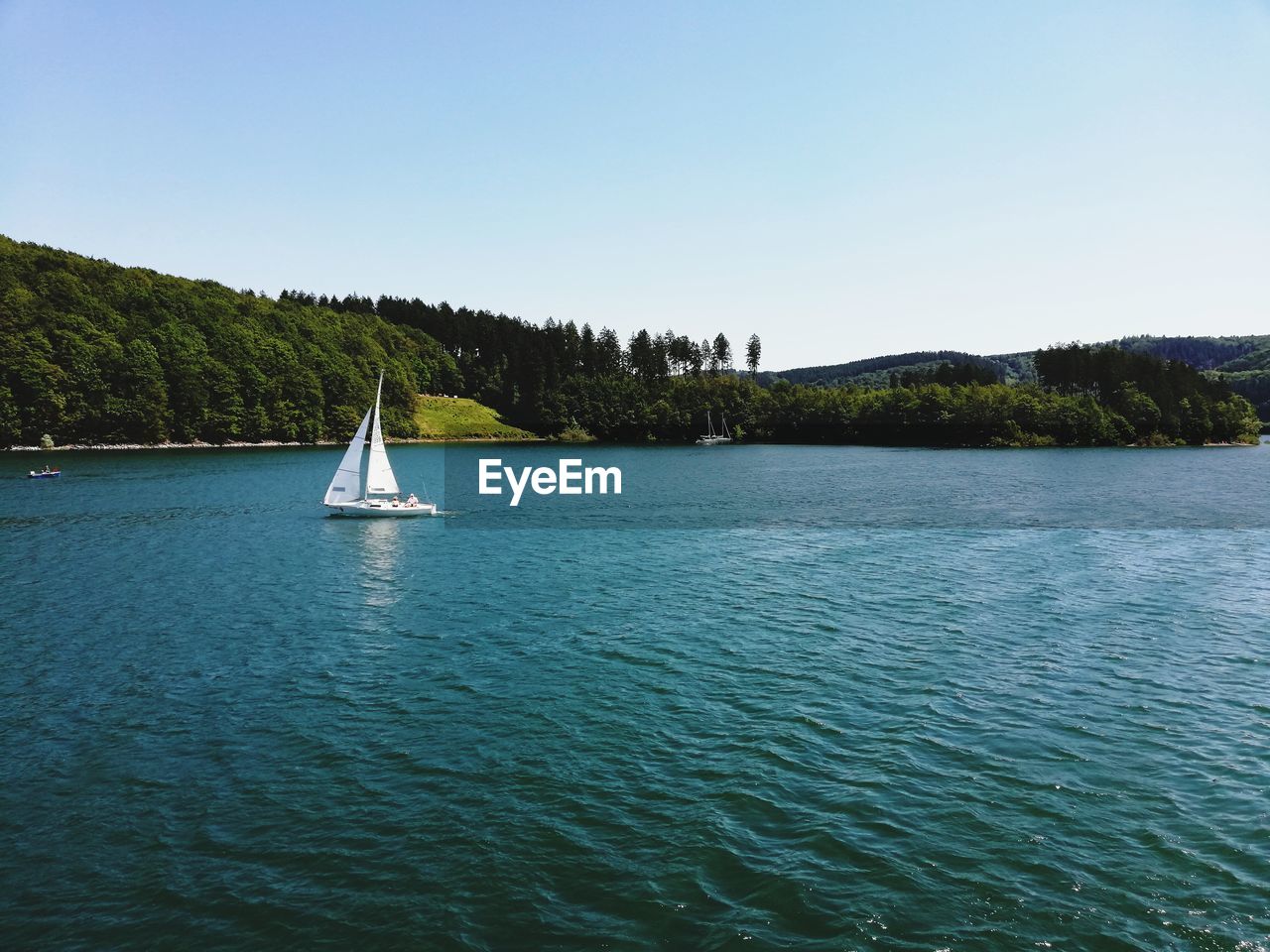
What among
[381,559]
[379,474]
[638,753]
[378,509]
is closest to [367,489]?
[378,509]

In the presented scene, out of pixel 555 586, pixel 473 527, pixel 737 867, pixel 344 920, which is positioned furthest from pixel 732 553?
pixel 344 920

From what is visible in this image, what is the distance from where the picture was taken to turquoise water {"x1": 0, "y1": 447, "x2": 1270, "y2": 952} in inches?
747

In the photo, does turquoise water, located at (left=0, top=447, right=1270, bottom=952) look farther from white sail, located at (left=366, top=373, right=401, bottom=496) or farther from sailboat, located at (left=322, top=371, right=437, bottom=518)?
white sail, located at (left=366, top=373, right=401, bottom=496)

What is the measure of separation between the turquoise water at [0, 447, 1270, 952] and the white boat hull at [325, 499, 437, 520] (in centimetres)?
2443

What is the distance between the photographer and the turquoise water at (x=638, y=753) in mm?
18984

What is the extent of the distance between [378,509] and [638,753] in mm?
69325

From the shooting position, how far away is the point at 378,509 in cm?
8975

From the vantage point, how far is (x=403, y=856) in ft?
69.9

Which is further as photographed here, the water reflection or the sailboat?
the sailboat

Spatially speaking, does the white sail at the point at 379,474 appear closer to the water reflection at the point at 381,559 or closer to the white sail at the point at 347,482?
the white sail at the point at 347,482

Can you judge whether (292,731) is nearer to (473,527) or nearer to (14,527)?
(473,527)

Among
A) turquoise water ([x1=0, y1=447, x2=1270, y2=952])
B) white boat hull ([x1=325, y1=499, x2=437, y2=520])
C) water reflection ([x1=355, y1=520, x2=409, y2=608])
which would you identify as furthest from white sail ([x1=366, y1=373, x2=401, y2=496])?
turquoise water ([x1=0, y1=447, x2=1270, y2=952])

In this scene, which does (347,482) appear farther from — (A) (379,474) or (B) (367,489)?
(A) (379,474)

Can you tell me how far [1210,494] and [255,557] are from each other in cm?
12418
